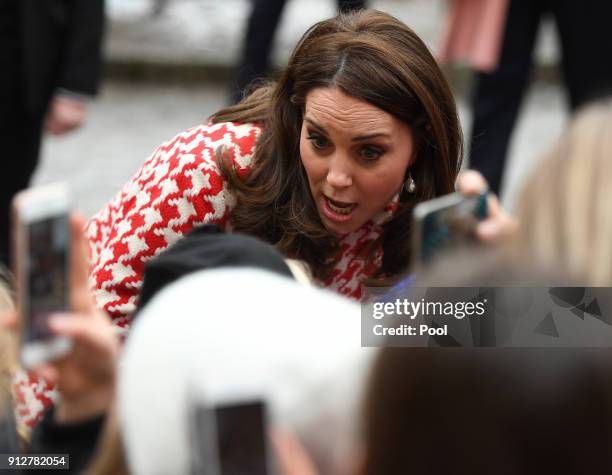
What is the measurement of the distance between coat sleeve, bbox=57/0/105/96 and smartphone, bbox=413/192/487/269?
1.79m

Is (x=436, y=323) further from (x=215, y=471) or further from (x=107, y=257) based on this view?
(x=107, y=257)

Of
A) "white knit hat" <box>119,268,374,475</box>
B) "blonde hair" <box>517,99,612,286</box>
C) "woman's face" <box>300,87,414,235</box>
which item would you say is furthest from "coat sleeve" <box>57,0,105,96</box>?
"blonde hair" <box>517,99,612,286</box>

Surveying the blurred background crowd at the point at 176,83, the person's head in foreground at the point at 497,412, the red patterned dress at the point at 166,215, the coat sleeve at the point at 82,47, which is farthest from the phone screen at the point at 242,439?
the blurred background crowd at the point at 176,83

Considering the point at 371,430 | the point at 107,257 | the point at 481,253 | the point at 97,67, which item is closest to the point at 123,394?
the point at 371,430

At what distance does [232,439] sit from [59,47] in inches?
85.3

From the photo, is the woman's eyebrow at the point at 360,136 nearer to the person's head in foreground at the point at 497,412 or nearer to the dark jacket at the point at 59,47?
the dark jacket at the point at 59,47

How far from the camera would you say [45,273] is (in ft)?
4.43

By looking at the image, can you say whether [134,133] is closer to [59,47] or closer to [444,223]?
[59,47]

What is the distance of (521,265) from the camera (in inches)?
44.7

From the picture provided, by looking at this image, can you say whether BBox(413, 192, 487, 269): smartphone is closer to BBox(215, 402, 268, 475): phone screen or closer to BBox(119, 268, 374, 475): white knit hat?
BBox(119, 268, 374, 475): white knit hat

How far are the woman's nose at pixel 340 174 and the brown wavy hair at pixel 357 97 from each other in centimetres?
10

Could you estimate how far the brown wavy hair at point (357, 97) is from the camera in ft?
7.61

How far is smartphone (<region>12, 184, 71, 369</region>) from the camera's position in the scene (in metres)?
1.32

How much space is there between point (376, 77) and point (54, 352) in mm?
1122
